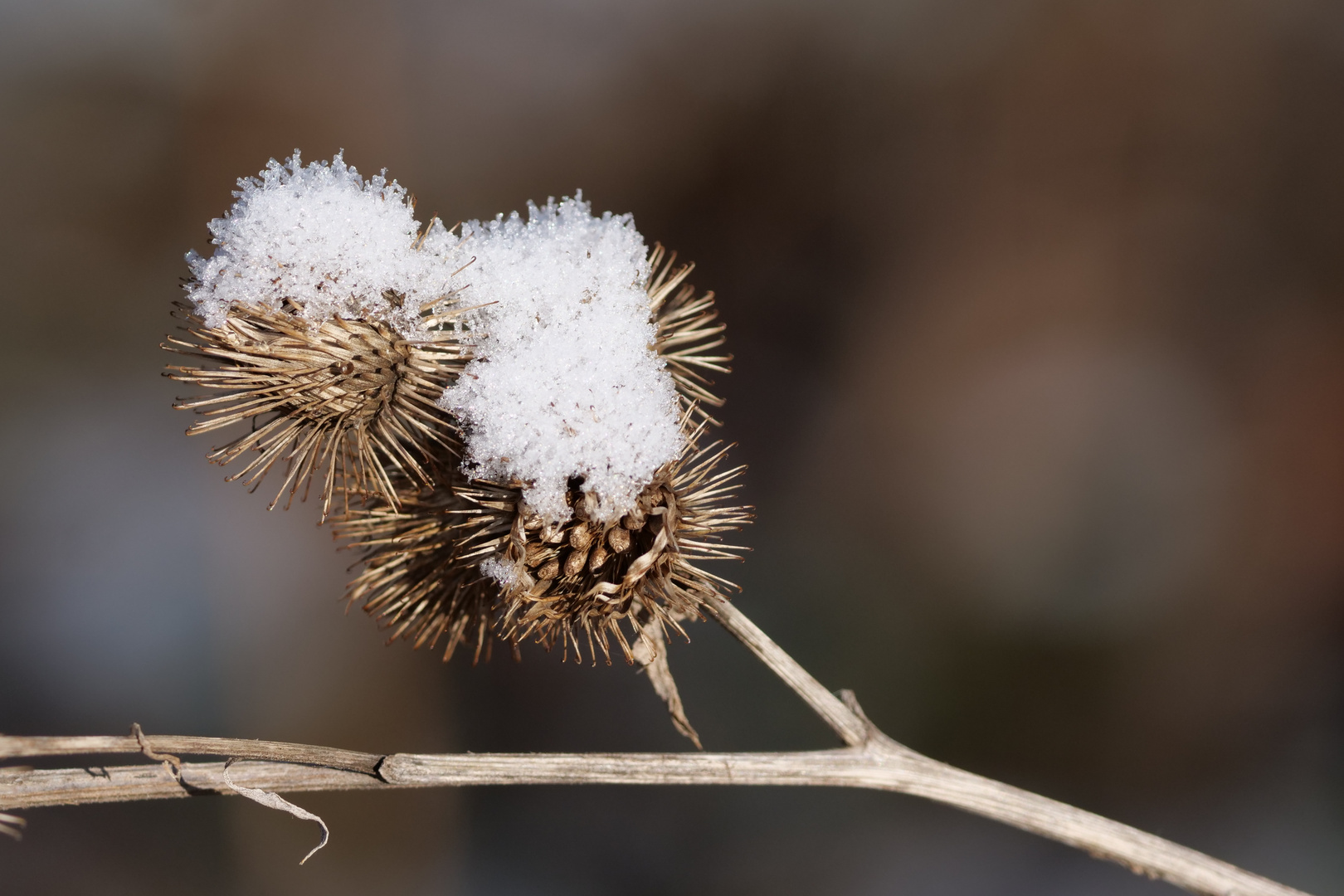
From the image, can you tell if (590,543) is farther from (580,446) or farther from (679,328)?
(679,328)

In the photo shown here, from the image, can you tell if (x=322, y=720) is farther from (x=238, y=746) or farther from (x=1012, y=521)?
(x=1012, y=521)

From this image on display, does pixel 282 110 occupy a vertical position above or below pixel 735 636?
above

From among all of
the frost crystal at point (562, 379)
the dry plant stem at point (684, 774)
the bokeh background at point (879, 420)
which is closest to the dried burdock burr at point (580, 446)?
the frost crystal at point (562, 379)

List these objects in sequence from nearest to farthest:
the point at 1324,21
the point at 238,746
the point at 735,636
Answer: the point at 238,746 → the point at 735,636 → the point at 1324,21

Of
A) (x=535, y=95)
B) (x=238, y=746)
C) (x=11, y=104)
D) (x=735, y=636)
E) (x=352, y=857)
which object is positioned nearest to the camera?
(x=238, y=746)

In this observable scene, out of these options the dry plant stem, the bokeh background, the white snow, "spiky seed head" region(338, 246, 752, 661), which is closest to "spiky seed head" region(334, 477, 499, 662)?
"spiky seed head" region(338, 246, 752, 661)

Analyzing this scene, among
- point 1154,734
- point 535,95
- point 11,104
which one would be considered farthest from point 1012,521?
point 11,104

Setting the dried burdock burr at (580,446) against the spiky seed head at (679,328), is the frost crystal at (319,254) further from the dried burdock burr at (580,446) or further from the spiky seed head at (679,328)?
the spiky seed head at (679,328)

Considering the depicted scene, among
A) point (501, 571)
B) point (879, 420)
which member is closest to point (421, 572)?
point (501, 571)
